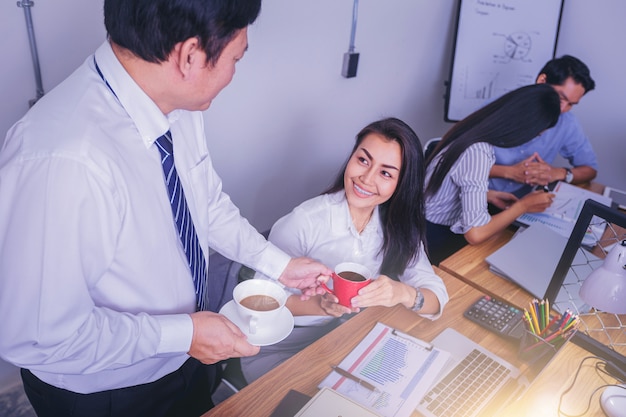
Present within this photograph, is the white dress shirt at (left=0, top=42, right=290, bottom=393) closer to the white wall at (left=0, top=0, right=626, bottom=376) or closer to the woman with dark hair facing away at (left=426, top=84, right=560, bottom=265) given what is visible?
the white wall at (left=0, top=0, right=626, bottom=376)

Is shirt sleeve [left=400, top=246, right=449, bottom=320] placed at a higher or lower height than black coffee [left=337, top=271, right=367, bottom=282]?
lower

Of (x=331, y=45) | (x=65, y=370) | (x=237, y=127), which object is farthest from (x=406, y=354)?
(x=331, y=45)

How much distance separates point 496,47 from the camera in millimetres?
3244

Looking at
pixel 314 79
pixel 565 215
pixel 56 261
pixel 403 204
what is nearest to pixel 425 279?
pixel 403 204

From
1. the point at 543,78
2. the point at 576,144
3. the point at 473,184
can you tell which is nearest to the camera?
the point at 473,184

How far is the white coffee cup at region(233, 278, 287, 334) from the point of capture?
1021mm

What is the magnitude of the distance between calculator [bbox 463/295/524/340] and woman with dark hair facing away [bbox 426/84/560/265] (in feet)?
1.67

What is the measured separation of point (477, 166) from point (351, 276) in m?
1.00

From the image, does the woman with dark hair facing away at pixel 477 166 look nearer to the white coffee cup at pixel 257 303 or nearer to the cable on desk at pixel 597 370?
the cable on desk at pixel 597 370

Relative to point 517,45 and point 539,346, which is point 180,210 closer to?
point 539,346

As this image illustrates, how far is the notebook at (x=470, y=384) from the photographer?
1.08m

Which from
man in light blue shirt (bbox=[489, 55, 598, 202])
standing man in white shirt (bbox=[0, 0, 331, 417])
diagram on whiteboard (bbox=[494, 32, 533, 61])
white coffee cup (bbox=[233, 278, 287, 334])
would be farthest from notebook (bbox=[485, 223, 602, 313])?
diagram on whiteboard (bbox=[494, 32, 533, 61])

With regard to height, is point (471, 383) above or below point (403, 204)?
below

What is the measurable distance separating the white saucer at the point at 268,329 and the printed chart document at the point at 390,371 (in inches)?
6.8
